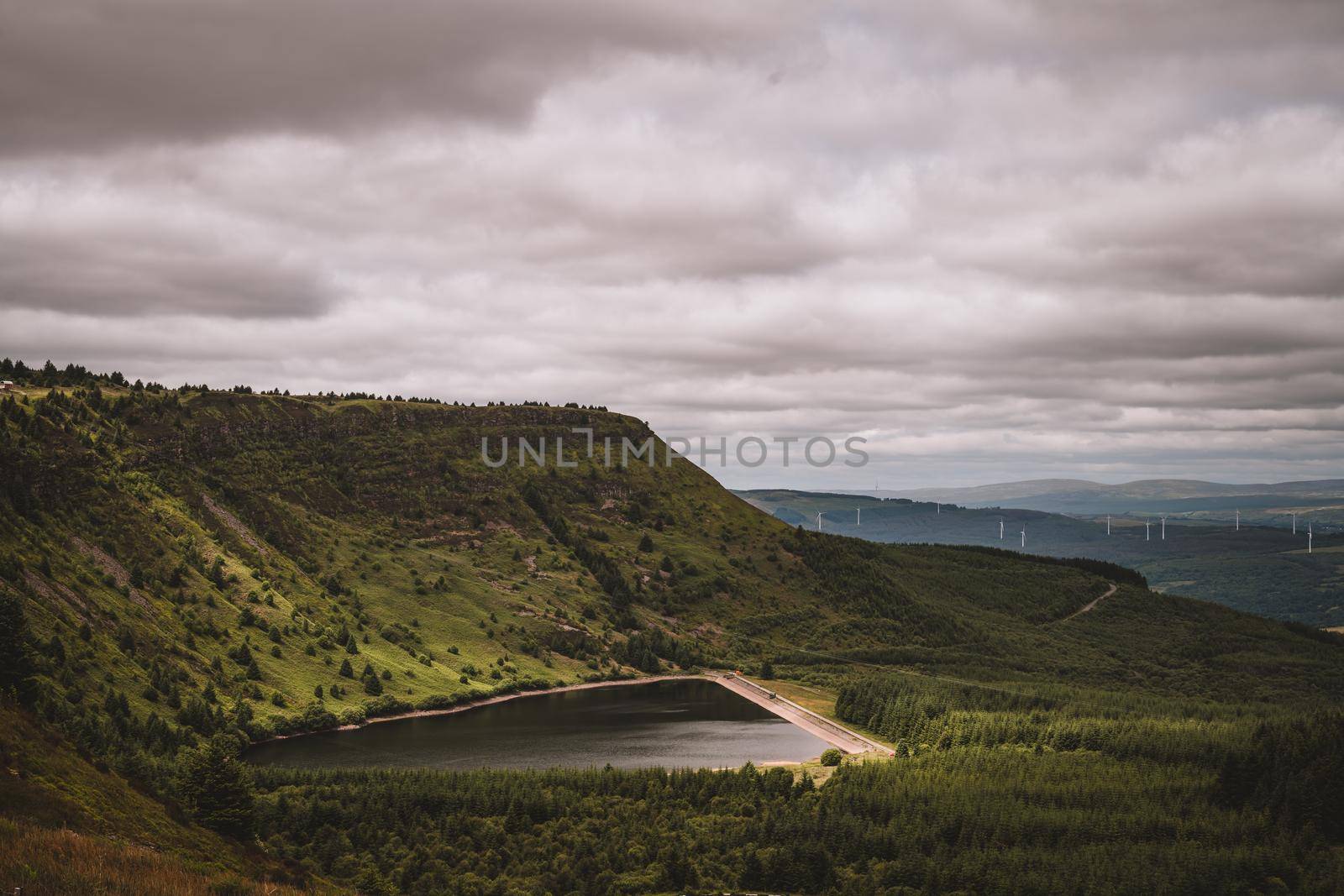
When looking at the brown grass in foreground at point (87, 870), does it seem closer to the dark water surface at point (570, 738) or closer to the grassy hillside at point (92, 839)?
the grassy hillside at point (92, 839)

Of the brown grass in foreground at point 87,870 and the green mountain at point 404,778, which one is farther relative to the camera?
the green mountain at point 404,778

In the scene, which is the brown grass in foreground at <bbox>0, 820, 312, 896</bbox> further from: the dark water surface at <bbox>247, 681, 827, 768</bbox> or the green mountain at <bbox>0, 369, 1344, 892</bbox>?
the dark water surface at <bbox>247, 681, 827, 768</bbox>

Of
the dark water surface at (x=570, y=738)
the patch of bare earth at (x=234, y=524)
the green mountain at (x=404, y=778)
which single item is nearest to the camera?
the green mountain at (x=404, y=778)

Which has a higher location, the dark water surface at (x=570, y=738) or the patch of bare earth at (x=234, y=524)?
the patch of bare earth at (x=234, y=524)

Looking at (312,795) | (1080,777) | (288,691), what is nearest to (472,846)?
(312,795)

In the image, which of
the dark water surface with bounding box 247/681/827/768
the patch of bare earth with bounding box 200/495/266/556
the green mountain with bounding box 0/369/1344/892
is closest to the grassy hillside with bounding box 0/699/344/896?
the green mountain with bounding box 0/369/1344/892

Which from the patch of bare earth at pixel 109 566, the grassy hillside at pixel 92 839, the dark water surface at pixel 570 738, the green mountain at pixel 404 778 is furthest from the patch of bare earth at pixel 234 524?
the grassy hillside at pixel 92 839

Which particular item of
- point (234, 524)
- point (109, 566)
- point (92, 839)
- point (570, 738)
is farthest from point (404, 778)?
point (234, 524)

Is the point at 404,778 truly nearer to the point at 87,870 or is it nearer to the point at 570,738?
the point at 570,738

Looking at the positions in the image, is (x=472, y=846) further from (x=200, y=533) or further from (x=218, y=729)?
(x=200, y=533)
